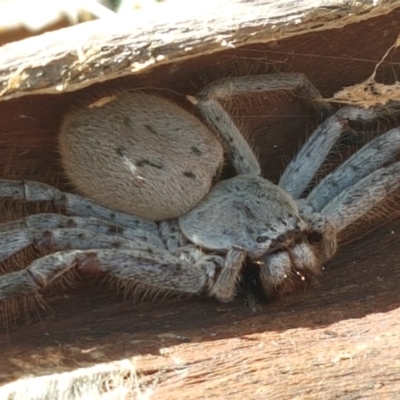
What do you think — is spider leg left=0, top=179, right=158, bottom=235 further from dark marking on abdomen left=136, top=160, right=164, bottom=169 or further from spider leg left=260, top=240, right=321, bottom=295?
spider leg left=260, top=240, right=321, bottom=295

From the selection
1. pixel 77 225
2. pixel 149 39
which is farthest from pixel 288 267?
pixel 149 39

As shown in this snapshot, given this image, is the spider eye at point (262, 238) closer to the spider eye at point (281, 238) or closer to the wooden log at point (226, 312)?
the spider eye at point (281, 238)

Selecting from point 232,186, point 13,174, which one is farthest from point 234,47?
point 13,174

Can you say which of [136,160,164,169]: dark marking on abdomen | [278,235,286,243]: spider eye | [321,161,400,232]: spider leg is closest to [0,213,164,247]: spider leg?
[136,160,164,169]: dark marking on abdomen

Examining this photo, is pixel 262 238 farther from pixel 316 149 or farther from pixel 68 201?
pixel 68 201

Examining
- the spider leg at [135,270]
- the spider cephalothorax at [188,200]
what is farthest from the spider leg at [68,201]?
the spider leg at [135,270]

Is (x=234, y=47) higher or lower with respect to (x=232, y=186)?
higher

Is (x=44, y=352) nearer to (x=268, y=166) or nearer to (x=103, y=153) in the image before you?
(x=103, y=153)
